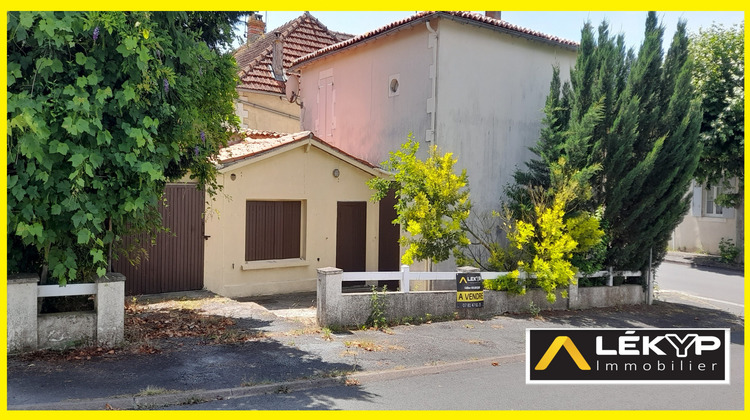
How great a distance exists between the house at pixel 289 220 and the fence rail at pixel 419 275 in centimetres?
340

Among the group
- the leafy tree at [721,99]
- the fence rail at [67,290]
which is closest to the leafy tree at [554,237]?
the fence rail at [67,290]

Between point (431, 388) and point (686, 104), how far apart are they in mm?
9127

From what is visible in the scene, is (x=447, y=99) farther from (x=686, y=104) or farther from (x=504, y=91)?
(x=686, y=104)

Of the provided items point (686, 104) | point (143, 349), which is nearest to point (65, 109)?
point (143, 349)

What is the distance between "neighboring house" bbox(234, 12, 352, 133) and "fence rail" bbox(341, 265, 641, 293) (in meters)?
10.0

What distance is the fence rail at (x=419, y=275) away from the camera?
397 inches

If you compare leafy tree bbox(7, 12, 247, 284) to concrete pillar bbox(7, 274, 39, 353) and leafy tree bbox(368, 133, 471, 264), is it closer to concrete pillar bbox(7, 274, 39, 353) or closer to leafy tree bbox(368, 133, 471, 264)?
concrete pillar bbox(7, 274, 39, 353)

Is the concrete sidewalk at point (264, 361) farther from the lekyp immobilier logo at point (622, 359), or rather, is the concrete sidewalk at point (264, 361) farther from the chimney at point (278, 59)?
the chimney at point (278, 59)

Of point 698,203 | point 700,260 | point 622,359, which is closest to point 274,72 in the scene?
point 622,359

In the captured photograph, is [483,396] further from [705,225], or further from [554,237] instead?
[705,225]

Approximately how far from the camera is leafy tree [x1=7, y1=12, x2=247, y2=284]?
6.89 m

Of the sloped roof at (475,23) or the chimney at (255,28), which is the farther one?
the chimney at (255,28)

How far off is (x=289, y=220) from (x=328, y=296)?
16.9ft

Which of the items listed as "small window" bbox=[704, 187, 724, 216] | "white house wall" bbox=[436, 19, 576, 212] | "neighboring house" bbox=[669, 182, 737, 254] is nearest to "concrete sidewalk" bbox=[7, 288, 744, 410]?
"white house wall" bbox=[436, 19, 576, 212]
